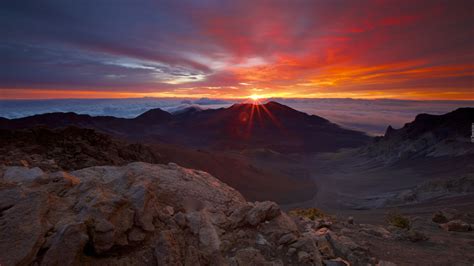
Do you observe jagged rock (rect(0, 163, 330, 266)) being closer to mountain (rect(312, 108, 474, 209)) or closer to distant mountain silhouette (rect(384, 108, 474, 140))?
mountain (rect(312, 108, 474, 209))

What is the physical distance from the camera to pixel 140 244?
4.81 meters

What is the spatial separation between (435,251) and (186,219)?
7.07m

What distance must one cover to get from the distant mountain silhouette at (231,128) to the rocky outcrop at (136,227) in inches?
3516

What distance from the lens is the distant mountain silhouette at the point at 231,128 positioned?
4097 inches

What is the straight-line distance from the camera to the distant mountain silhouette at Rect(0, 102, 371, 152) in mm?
104056

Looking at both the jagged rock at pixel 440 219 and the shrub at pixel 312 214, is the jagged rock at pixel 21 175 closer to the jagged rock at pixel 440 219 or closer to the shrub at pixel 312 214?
the shrub at pixel 312 214

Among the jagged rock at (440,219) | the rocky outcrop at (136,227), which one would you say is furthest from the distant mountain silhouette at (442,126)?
the rocky outcrop at (136,227)

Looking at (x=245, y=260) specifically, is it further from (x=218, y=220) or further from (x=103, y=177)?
(x=103, y=177)

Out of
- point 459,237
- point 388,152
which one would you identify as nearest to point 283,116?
point 388,152

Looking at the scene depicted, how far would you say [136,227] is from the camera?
5.03 m

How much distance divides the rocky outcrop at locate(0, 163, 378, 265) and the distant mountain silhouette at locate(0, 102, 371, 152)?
89.3 m

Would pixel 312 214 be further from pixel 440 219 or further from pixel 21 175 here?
pixel 21 175

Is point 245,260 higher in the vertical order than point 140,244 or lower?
lower

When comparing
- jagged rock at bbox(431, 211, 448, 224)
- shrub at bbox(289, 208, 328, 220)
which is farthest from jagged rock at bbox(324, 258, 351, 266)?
jagged rock at bbox(431, 211, 448, 224)
